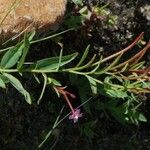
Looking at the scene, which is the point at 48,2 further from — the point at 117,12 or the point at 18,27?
the point at 117,12

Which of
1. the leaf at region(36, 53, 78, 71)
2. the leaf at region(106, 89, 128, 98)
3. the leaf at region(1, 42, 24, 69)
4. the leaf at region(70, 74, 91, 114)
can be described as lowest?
the leaf at region(106, 89, 128, 98)

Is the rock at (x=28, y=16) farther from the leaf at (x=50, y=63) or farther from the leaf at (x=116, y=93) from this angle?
the leaf at (x=116, y=93)

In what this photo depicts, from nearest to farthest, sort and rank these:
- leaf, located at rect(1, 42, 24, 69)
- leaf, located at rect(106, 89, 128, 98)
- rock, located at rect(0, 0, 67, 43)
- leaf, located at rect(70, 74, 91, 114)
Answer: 1. leaf, located at rect(1, 42, 24, 69)
2. rock, located at rect(0, 0, 67, 43)
3. leaf, located at rect(106, 89, 128, 98)
4. leaf, located at rect(70, 74, 91, 114)

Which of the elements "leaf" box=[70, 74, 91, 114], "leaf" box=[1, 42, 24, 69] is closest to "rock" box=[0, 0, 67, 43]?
"leaf" box=[1, 42, 24, 69]

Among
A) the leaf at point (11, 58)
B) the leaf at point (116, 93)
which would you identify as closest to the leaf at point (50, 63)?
the leaf at point (11, 58)

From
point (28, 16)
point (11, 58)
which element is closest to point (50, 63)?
point (11, 58)

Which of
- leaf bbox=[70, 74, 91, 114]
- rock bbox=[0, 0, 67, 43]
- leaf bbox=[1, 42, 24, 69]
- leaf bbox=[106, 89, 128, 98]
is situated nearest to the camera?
leaf bbox=[1, 42, 24, 69]

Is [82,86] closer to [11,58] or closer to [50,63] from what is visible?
[50,63]

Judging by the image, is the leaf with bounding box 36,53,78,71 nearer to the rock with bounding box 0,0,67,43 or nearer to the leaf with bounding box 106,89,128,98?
the rock with bounding box 0,0,67,43

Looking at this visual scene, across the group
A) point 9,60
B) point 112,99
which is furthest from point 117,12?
point 9,60
